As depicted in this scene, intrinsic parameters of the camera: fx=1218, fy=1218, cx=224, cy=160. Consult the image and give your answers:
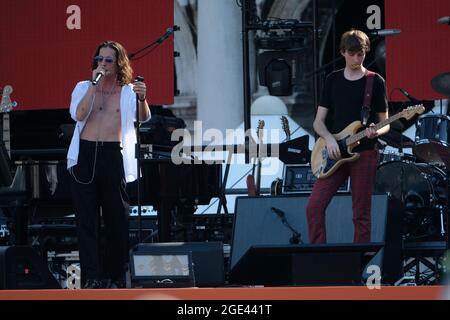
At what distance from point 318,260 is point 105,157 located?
2.01 m

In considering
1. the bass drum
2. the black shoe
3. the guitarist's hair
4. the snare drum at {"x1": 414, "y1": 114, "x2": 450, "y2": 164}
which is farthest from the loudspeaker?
the bass drum

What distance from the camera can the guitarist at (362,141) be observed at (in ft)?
28.2

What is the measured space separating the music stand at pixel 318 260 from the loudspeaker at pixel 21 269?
A: 1.64m

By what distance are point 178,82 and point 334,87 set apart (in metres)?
10.1

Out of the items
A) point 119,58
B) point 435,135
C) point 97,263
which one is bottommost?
point 97,263

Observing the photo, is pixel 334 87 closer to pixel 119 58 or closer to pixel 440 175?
pixel 119 58

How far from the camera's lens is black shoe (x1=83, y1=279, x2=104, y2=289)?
8359mm

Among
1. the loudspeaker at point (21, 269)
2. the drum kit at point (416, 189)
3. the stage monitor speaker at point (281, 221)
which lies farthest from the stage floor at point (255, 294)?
the drum kit at point (416, 189)

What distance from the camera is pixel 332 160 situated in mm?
8742

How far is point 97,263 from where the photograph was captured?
8641 mm

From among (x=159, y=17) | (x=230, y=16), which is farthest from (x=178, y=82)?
(x=159, y=17)

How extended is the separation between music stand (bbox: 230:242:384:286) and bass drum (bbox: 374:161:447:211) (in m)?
3.12

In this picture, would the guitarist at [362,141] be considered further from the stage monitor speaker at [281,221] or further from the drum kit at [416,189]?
the drum kit at [416,189]
